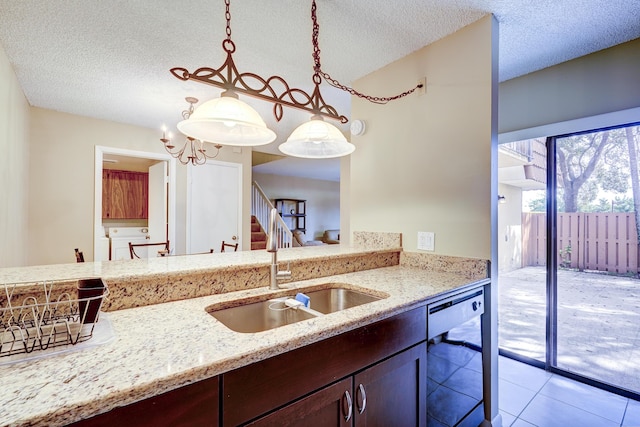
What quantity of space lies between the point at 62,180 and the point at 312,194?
6943mm

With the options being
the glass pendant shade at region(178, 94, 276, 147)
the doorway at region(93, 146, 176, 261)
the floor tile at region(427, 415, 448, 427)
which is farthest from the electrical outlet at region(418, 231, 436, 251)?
the doorway at region(93, 146, 176, 261)

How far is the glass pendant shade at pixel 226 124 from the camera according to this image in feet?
4.15

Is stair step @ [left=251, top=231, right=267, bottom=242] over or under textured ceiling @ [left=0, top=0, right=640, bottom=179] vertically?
under

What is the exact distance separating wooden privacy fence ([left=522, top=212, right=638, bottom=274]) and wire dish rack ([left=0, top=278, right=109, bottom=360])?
→ 3.09 meters

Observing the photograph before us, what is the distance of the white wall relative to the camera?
29.2ft

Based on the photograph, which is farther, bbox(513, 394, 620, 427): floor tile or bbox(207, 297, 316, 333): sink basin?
bbox(513, 394, 620, 427): floor tile

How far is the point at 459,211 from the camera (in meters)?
1.85

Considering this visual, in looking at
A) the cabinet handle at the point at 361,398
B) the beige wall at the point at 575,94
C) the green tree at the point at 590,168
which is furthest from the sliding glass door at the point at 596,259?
the cabinet handle at the point at 361,398

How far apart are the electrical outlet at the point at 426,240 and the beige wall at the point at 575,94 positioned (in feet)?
4.03

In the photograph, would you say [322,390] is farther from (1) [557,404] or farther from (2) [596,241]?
(2) [596,241]

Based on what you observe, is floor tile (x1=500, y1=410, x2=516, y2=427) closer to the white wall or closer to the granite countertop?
the granite countertop

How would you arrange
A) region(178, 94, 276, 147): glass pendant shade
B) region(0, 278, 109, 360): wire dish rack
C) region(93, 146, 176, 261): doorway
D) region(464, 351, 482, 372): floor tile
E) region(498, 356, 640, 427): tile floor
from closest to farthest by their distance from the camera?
region(0, 278, 109, 360): wire dish rack < region(178, 94, 276, 147): glass pendant shade < region(464, 351, 482, 372): floor tile < region(498, 356, 640, 427): tile floor < region(93, 146, 176, 261): doorway

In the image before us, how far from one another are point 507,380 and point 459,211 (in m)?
1.52

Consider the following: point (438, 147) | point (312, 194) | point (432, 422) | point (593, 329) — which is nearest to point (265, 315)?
point (432, 422)
